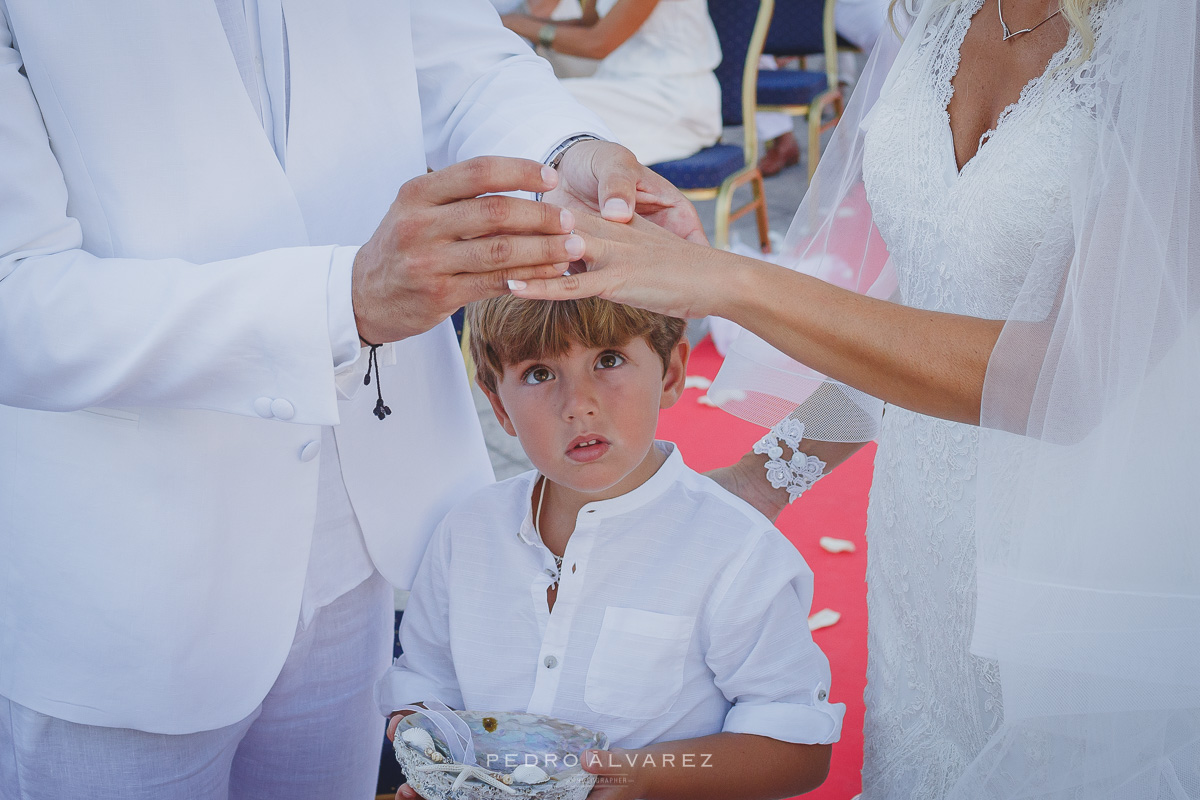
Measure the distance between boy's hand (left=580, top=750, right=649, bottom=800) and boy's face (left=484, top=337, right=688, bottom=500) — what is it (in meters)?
0.36

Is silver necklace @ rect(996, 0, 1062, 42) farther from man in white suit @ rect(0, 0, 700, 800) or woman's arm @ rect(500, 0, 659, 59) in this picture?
woman's arm @ rect(500, 0, 659, 59)

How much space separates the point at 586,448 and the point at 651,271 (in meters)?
0.34

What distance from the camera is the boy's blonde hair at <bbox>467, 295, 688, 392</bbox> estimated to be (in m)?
1.41

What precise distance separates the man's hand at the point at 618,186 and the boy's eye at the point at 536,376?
0.80 ft

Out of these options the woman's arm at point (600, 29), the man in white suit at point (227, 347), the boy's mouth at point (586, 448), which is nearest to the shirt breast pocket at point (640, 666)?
the boy's mouth at point (586, 448)

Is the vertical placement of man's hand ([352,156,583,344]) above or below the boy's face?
above

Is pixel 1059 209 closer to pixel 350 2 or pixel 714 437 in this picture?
pixel 350 2

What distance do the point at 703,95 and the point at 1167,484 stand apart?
3.65 m

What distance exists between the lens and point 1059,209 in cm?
118

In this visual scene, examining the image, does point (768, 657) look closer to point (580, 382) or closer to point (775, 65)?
point (580, 382)

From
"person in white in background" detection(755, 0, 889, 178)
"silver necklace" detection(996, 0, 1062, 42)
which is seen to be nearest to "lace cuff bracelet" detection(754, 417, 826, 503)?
"silver necklace" detection(996, 0, 1062, 42)

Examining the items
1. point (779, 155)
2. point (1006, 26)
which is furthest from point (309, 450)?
point (779, 155)

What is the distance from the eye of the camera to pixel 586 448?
4.58 ft

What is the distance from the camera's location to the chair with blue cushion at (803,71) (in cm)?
575
